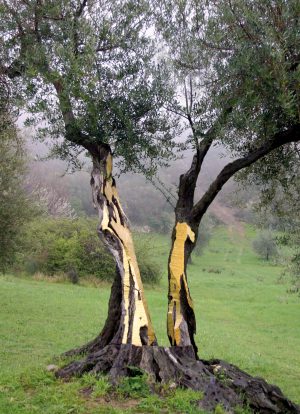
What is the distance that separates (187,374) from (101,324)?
1517cm

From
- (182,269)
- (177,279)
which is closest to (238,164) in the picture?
(182,269)

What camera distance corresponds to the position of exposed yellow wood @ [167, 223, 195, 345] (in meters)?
7.80

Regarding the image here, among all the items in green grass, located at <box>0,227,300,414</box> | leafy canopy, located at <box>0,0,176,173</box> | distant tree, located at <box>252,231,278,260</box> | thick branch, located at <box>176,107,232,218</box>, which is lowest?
green grass, located at <box>0,227,300,414</box>

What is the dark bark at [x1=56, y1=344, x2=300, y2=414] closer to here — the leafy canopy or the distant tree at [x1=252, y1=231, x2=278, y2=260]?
the leafy canopy

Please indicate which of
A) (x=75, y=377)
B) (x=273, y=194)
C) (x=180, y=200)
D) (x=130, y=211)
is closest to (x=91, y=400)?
(x=75, y=377)

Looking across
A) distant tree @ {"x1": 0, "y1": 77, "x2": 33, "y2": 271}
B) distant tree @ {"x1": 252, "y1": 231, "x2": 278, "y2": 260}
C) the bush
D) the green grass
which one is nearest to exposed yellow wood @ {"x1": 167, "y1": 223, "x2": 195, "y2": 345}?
→ the green grass

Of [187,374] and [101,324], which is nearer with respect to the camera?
[187,374]

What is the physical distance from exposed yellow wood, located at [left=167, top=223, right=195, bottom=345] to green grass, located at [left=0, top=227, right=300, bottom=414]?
1.56 metres

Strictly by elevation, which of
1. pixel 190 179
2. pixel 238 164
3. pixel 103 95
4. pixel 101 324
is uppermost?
pixel 103 95

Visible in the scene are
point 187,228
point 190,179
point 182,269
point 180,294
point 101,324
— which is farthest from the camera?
point 101,324

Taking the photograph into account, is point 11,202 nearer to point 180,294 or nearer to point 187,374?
point 180,294

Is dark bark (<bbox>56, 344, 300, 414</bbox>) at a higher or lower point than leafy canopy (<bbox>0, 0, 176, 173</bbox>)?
lower

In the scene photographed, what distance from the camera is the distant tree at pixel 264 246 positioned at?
230ft

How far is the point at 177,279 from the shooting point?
814cm
